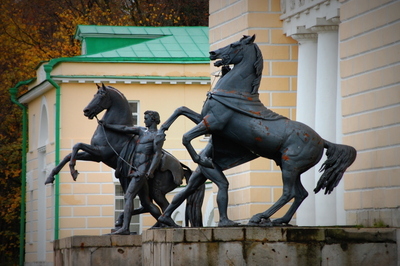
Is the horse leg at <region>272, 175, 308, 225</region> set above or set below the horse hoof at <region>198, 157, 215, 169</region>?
below

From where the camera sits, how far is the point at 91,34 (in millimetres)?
35562

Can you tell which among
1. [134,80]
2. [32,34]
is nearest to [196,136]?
[134,80]

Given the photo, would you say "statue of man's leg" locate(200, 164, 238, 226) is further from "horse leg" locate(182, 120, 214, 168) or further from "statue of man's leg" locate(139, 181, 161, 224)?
"statue of man's leg" locate(139, 181, 161, 224)

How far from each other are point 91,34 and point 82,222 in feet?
21.2

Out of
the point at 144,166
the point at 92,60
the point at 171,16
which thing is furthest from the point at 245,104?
the point at 171,16

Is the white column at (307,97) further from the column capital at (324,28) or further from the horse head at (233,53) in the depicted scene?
the horse head at (233,53)

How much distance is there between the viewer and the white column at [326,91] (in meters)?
18.7

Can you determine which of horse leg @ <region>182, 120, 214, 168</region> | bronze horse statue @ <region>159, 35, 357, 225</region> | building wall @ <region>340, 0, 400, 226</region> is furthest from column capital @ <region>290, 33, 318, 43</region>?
horse leg @ <region>182, 120, 214, 168</region>

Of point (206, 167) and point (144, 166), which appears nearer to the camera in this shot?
point (206, 167)

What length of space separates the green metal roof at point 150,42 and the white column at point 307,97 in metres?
12.9

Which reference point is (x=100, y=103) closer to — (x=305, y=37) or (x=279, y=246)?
(x=305, y=37)

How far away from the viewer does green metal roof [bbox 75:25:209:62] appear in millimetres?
32844

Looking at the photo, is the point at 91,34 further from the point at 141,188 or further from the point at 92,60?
the point at 141,188

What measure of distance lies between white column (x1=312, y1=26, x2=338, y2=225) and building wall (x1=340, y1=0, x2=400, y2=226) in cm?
246
